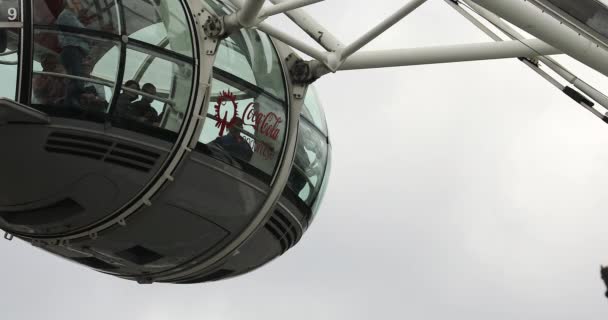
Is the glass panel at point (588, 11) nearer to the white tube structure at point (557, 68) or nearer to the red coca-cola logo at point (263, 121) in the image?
the white tube structure at point (557, 68)

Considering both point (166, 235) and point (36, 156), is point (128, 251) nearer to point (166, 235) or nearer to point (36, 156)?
point (166, 235)

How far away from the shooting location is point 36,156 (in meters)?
12.8

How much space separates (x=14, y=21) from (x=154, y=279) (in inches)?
→ 182

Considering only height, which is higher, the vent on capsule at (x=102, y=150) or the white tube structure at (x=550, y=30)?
the vent on capsule at (x=102, y=150)

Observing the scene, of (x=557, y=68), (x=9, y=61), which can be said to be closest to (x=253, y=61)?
(x=9, y=61)

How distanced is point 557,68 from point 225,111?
12.1 feet

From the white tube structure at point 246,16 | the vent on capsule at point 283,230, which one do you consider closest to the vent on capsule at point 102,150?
the white tube structure at point 246,16

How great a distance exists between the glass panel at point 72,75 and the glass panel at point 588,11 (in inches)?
190

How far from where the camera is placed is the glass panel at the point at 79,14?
12.5 metres

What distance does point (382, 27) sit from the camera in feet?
42.7

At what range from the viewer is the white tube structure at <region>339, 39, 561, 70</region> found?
1348 cm

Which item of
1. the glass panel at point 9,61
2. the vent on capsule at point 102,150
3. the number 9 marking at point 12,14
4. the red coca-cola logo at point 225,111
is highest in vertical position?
the red coca-cola logo at point 225,111

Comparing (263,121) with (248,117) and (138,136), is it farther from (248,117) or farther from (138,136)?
(138,136)

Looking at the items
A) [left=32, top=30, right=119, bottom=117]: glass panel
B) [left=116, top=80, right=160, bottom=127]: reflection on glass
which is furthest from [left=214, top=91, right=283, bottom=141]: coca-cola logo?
[left=32, top=30, right=119, bottom=117]: glass panel
